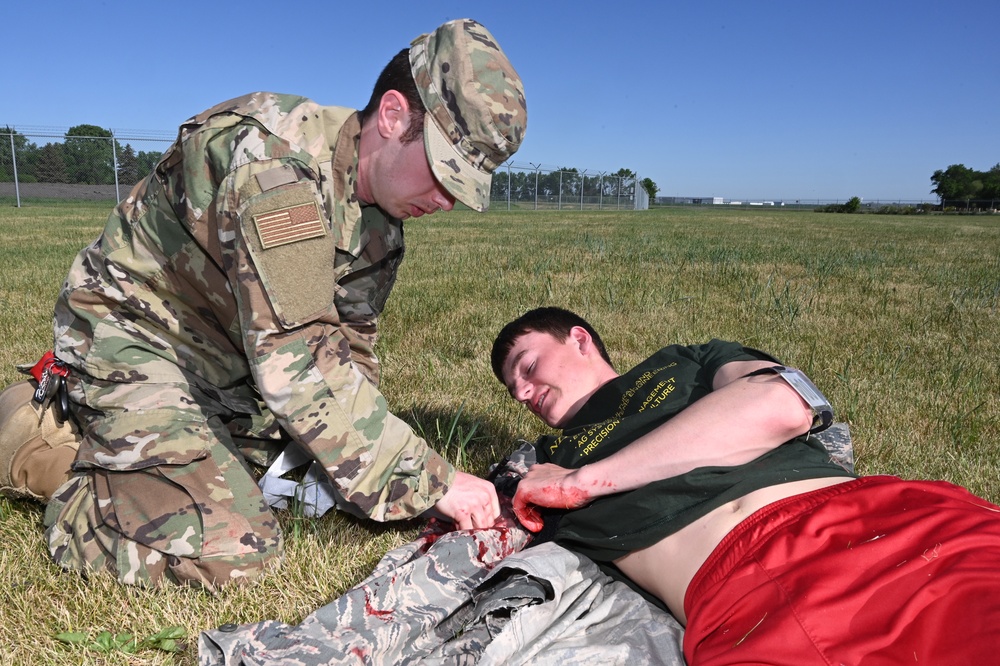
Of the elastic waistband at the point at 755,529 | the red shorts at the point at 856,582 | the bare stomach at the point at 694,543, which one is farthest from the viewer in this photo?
the bare stomach at the point at 694,543

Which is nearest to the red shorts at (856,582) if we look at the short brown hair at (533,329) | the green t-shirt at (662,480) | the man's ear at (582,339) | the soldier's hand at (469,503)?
the green t-shirt at (662,480)

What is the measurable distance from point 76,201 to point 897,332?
26.8 meters

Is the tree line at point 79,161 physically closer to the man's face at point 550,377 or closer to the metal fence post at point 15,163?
the metal fence post at point 15,163

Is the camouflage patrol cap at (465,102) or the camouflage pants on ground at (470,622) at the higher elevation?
the camouflage patrol cap at (465,102)

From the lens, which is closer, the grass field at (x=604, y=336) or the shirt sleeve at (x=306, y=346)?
the shirt sleeve at (x=306, y=346)

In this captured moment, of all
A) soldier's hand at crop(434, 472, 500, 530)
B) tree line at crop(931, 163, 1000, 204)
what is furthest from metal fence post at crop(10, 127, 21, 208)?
tree line at crop(931, 163, 1000, 204)

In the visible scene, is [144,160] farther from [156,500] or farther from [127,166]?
[156,500]

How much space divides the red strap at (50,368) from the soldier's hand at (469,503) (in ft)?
5.01

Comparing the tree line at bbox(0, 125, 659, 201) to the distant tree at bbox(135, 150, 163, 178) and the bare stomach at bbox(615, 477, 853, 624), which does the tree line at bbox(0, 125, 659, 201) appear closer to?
the distant tree at bbox(135, 150, 163, 178)

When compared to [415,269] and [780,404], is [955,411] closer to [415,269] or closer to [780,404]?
[780,404]

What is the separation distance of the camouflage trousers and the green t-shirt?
105cm

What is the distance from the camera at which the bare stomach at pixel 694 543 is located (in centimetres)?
202

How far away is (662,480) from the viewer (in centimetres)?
212

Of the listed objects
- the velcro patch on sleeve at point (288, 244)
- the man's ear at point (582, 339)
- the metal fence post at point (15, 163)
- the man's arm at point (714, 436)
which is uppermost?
the metal fence post at point (15, 163)
